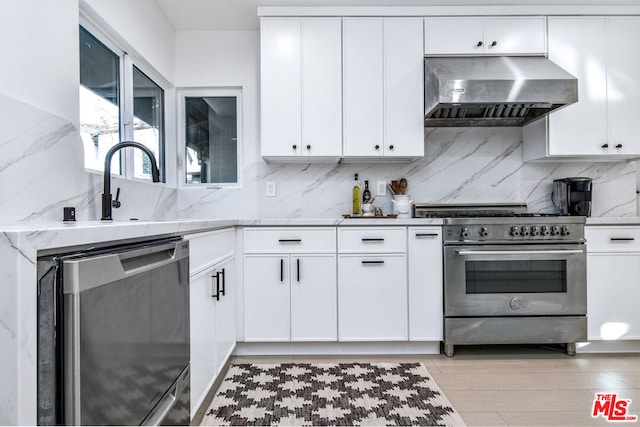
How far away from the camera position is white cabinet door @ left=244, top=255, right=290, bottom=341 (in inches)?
104

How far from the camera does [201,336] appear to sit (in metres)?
1.78

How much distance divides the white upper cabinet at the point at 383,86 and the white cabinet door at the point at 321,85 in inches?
2.3

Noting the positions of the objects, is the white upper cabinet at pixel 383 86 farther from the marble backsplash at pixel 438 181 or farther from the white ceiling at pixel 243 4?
the marble backsplash at pixel 438 181

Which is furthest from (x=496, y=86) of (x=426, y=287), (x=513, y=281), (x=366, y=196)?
(x=426, y=287)

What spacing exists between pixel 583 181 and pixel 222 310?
8.88 feet

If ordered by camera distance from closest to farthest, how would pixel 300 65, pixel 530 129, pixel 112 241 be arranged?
pixel 112 241 → pixel 300 65 → pixel 530 129

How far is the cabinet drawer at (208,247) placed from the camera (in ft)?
5.46

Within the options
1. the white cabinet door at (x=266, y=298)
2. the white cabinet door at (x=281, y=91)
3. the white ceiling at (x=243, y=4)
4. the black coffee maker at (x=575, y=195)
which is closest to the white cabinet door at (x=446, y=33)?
the white ceiling at (x=243, y=4)

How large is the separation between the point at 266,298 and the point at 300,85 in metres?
Result: 1.52

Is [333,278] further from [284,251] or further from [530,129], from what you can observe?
[530,129]

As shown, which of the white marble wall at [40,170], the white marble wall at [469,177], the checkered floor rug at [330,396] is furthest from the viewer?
the white marble wall at [469,177]

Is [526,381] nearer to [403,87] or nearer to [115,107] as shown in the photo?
[403,87]

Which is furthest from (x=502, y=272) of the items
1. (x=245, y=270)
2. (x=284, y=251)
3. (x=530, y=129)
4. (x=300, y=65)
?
(x=300, y=65)

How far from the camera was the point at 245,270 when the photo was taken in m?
2.65
